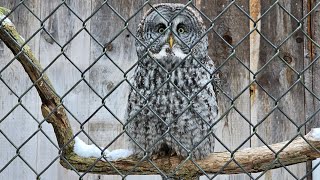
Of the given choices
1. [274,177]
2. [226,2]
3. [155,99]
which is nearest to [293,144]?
[155,99]

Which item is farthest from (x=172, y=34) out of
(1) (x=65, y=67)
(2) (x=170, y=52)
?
(1) (x=65, y=67)

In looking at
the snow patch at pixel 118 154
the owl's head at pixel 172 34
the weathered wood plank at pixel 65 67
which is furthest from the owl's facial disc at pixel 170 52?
the snow patch at pixel 118 154

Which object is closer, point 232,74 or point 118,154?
point 118,154

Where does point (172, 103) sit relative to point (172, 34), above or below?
below

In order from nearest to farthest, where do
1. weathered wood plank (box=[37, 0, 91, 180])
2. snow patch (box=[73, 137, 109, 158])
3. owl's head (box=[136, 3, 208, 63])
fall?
snow patch (box=[73, 137, 109, 158]) → owl's head (box=[136, 3, 208, 63]) → weathered wood plank (box=[37, 0, 91, 180])

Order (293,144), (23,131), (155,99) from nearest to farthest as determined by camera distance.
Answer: (293,144) → (155,99) → (23,131)

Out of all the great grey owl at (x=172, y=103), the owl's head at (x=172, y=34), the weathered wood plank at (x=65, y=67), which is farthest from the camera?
the weathered wood plank at (x=65, y=67)

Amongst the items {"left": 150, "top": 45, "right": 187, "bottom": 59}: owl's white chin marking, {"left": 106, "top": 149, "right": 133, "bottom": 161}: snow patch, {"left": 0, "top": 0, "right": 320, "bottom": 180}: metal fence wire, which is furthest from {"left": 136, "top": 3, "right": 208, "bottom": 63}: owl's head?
{"left": 106, "top": 149, "right": 133, "bottom": 161}: snow patch

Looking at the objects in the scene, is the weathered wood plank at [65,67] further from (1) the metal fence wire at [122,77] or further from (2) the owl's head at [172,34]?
(2) the owl's head at [172,34]

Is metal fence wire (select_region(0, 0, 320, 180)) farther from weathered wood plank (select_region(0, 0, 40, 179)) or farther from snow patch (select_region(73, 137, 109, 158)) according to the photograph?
snow patch (select_region(73, 137, 109, 158))

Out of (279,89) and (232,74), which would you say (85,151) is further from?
(279,89)

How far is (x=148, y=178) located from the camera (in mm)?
3396

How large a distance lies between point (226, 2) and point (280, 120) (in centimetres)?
69

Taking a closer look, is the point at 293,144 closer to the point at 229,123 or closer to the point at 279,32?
the point at 229,123
